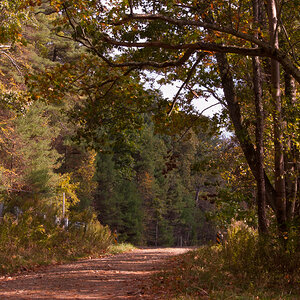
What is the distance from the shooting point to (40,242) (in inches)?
488

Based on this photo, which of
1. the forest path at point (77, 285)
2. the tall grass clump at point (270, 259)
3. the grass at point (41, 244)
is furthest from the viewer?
the grass at point (41, 244)

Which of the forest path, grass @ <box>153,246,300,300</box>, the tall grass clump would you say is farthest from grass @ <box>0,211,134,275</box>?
the tall grass clump

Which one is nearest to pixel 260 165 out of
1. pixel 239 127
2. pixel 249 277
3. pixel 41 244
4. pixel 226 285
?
pixel 239 127

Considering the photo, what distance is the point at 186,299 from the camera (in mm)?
4953

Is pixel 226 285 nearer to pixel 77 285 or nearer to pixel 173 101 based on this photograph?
pixel 77 285

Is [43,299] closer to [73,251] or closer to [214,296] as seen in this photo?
[214,296]

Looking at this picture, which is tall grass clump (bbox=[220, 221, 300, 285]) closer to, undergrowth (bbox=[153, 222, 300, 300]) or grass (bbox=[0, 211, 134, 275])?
undergrowth (bbox=[153, 222, 300, 300])

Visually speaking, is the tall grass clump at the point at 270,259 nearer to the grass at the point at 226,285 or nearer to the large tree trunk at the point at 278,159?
the grass at the point at 226,285

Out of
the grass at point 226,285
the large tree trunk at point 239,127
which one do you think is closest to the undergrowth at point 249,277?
the grass at point 226,285

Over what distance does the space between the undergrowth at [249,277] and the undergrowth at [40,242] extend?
4.62 meters

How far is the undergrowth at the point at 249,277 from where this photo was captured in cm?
559

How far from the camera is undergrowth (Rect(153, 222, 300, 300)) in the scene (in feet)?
18.3

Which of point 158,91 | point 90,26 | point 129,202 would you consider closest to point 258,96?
point 158,91

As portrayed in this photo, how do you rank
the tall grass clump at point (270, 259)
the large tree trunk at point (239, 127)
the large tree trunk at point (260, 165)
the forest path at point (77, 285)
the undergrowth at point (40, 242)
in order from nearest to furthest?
the forest path at point (77, 285) < the tall grass clump at point (270, 259) < the large tree trunk at point (260, 165) < the large tree trunk at point (239, 127) < the undergrowth at point (40, 242)
